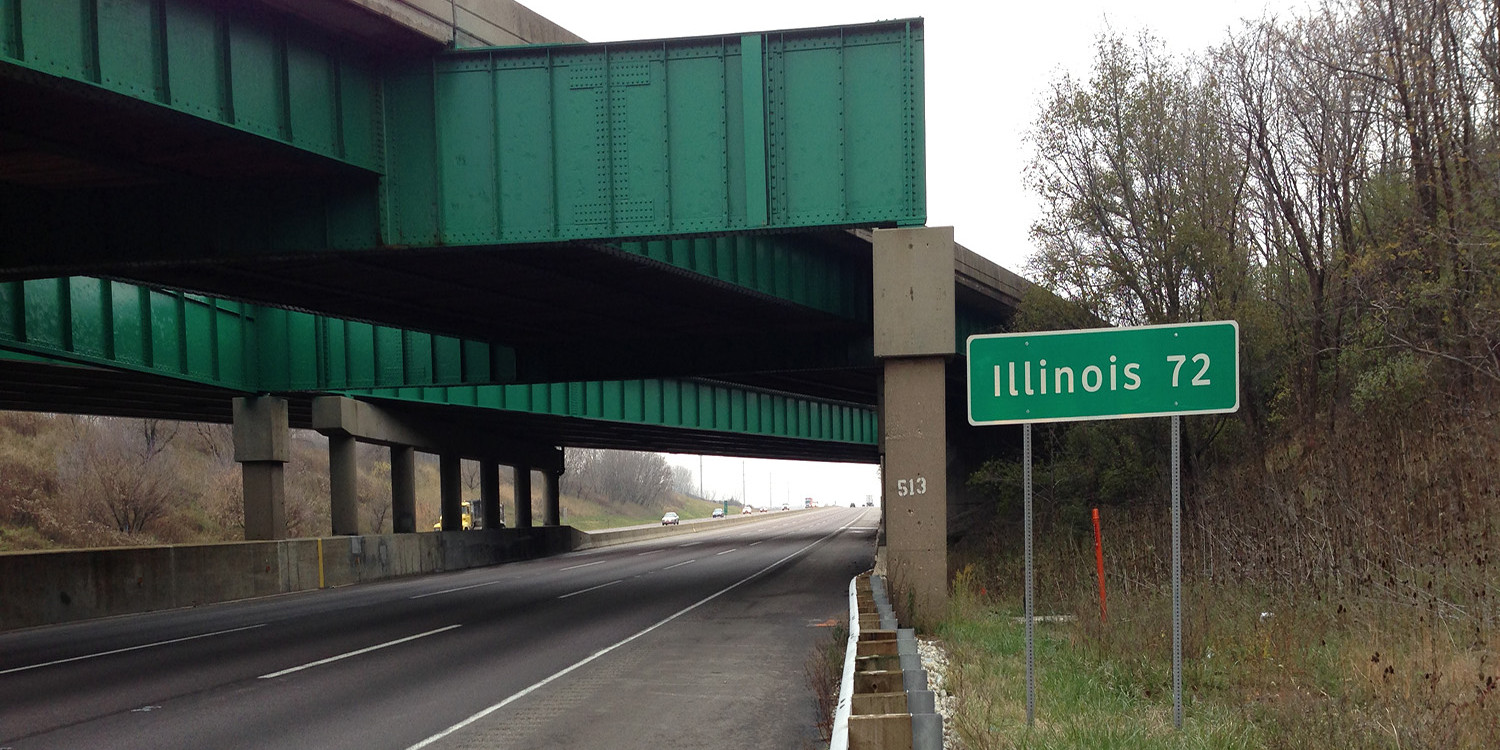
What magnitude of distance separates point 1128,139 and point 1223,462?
8.09 metres

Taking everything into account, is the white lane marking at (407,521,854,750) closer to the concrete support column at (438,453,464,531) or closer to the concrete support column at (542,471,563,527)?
the concrete support column at (438,453,464,531)

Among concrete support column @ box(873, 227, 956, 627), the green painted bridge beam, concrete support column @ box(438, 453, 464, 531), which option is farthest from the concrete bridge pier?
concrete support column @ box(873, 227, 956, 627)

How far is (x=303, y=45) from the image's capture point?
1602cm

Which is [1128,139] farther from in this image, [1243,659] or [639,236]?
[1243,659]

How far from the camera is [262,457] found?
33.2m

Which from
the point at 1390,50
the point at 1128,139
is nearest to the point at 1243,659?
the point at 1390,50

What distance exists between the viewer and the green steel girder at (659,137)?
57.5 feet

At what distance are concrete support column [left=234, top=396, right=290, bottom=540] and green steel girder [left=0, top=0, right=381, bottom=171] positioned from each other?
18.1 meters

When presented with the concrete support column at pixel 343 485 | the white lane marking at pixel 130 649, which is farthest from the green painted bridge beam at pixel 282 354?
the white lane marking at pixel 130 649

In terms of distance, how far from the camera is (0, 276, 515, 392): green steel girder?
80.4 feet

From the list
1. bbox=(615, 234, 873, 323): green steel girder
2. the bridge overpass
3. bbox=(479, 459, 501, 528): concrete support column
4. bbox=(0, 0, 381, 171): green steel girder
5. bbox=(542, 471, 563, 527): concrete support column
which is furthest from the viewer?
bbox=(542, 471, 563, 527): concrete support column

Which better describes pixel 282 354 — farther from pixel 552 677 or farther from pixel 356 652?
pixel 552 677

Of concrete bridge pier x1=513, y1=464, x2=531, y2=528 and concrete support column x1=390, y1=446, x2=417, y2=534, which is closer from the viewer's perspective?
concrete support column x1=390, y1=446, x2=417, y2=534

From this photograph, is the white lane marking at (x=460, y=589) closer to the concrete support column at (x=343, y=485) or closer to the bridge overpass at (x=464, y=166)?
the bridge overpass at (x=464, y=166)
